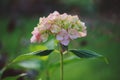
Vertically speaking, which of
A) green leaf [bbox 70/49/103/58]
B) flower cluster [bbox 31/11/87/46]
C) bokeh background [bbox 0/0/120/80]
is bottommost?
green leaf [bbox 70/49/103/58]

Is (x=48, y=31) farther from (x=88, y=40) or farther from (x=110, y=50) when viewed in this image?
(x=88, y=40)

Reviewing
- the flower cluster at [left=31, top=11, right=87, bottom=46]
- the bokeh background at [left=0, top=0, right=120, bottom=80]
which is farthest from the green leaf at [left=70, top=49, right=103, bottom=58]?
the bokeh background at [left=0, top=0, right=120, bottom=80]

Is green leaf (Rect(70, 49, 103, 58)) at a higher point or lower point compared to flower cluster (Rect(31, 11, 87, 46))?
lower

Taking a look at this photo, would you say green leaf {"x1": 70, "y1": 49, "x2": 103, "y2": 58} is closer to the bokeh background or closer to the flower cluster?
the flower cluster

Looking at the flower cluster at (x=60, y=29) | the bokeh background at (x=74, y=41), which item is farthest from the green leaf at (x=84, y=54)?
the bokeh background at (x=74, y=41)

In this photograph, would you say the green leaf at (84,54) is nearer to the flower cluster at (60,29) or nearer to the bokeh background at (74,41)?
the flower cluster at (60,29)

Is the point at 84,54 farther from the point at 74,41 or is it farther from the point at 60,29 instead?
the point at 74,41
